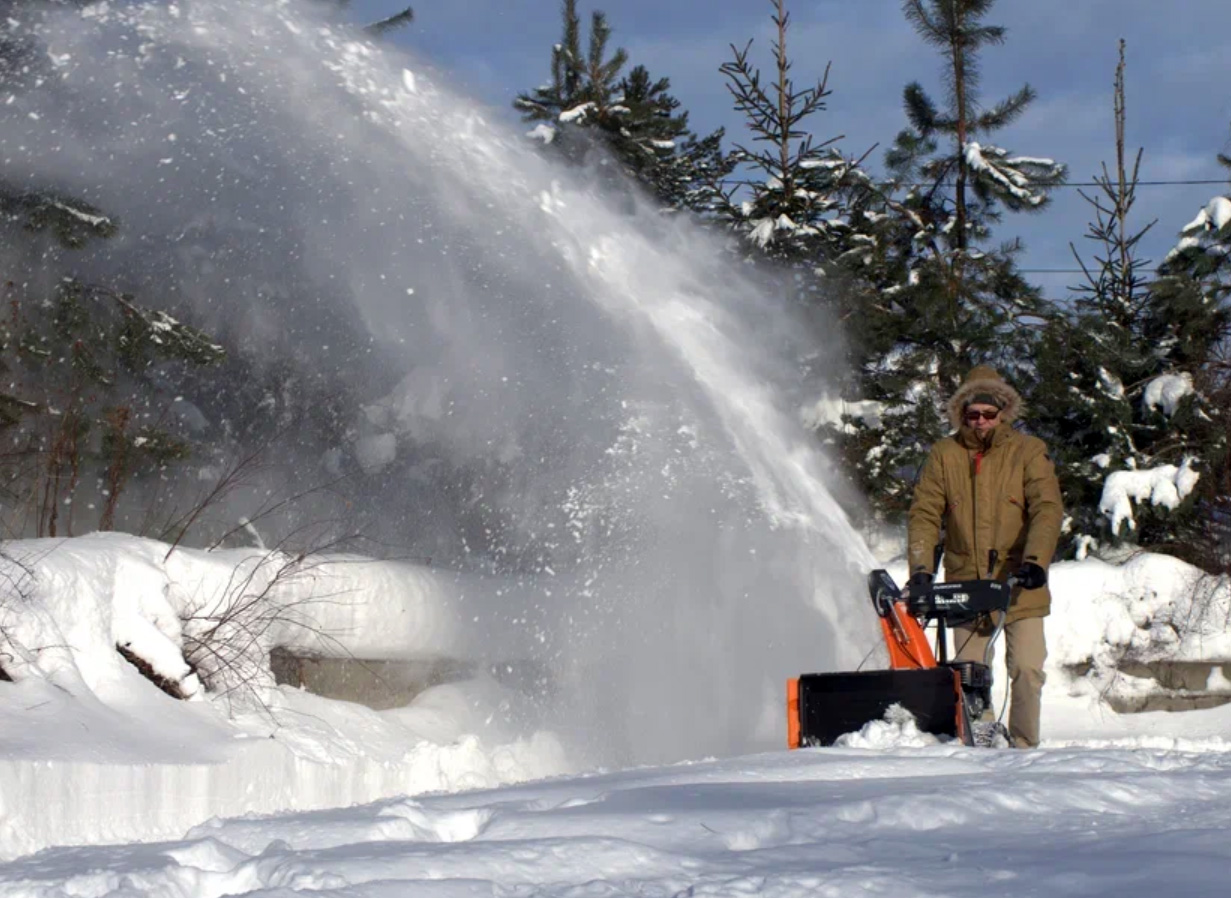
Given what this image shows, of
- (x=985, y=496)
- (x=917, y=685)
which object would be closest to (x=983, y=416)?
(x=985, y=496)

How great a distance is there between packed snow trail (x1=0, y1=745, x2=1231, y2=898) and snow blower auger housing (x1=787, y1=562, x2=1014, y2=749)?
2.59 feet

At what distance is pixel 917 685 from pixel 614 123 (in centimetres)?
1204

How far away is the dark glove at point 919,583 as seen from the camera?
16.8ft

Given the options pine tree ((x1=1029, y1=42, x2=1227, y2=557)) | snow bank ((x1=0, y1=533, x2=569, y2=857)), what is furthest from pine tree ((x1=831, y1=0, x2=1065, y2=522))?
snow bank ((x1=0, y1=533, x2=569, y2=857))

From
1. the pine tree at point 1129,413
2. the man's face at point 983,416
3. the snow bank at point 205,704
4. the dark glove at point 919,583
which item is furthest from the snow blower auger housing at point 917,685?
the pine tree at point 1129,413

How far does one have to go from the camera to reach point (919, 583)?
17.1 ft

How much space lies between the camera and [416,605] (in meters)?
8.52

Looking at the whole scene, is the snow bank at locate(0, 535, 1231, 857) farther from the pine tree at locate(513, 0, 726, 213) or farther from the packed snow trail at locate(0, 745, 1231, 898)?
the pine tree at locate(513, 0, 726, 213)

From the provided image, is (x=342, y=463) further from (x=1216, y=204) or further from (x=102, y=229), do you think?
(x=1216, y=204)

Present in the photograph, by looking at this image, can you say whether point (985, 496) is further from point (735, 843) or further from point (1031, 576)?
point (735, 843)

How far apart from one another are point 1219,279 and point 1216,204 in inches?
25.2

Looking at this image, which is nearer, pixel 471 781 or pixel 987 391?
pixel 987 391

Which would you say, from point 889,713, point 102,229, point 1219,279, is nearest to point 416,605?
point 102,229

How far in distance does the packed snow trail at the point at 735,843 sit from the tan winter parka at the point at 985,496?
1684mm
